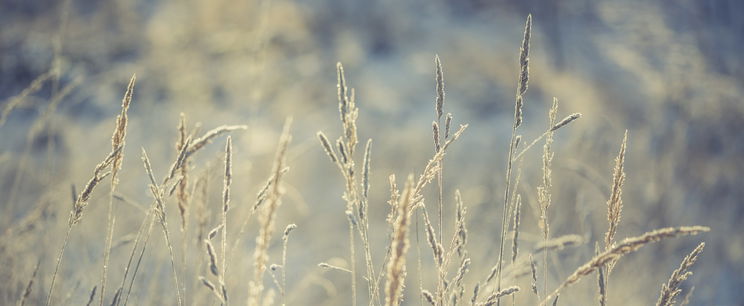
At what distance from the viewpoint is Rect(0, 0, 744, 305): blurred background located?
3.29 m

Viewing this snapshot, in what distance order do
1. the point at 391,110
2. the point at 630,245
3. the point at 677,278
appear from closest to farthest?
the point at 630,245 → the point at 677,278 → the point at 391,110

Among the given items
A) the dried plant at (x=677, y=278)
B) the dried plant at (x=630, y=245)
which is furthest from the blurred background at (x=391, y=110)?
the dried plant at (x=677, y=278)

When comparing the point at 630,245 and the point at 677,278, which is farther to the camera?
the point at 677,278

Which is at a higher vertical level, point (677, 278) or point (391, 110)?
Answer: point (391, 110)

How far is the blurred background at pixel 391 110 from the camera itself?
3.29 metres

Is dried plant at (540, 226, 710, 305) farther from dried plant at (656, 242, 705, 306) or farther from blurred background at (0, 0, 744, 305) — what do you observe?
blurred background at (0, 0, 744, 305)

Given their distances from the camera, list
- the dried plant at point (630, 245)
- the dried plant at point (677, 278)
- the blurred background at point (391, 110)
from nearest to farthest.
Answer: the dried plant at point (630, 245)
the dried plant at point (677, 278)
the blurred background at point (391, 110)

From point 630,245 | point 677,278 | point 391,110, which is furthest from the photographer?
point 391,110

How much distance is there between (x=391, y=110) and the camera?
7555 millimetres

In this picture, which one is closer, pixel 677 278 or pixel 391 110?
pixel 677 278

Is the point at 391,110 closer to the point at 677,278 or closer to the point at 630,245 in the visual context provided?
Result: the point at 677,278

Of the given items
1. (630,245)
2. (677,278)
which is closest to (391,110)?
(677,278)

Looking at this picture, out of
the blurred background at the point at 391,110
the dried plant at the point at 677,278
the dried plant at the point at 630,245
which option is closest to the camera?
the dried plant at the point at 630,245

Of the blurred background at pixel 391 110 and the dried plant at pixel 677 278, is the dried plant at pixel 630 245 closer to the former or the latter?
the dried plant at pixel 677 278
